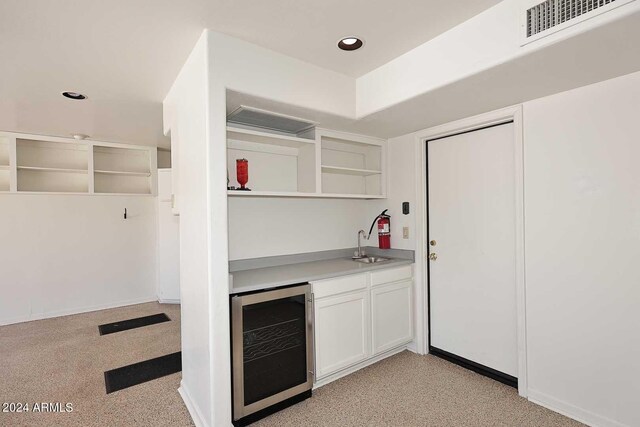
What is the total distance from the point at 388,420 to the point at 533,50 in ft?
7.58

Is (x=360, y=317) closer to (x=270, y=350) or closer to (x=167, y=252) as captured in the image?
(x=270, y=350)

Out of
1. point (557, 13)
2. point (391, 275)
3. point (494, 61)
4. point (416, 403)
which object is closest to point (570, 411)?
point (416, 403)

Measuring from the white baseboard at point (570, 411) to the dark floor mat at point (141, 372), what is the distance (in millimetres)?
2842

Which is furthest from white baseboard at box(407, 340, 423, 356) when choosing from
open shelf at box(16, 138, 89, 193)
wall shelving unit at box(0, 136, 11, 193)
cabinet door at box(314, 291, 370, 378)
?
wall shelving unit at box(0, 136, 11, 193)

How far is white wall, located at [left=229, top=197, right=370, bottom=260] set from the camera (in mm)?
2834

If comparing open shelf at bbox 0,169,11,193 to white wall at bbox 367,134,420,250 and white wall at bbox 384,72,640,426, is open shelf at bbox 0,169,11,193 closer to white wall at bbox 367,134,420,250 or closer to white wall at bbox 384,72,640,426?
white wall at bbox 367,134,420,250

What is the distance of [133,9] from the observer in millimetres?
1699

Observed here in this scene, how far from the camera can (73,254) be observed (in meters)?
4.52

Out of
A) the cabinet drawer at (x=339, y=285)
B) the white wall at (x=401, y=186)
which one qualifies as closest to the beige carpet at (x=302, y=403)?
the cabinet drawer at (x=339, y=285)

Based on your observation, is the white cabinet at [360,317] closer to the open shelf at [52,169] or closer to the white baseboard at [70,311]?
the white baseboard at [70,311]

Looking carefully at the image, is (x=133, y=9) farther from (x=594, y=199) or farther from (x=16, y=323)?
(x=16, y=323)

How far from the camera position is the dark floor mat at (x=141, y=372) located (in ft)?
8.67

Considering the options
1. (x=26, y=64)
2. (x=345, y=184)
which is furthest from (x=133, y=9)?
(x=345, y=184)

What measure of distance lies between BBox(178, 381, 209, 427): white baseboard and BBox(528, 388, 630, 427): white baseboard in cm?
226
